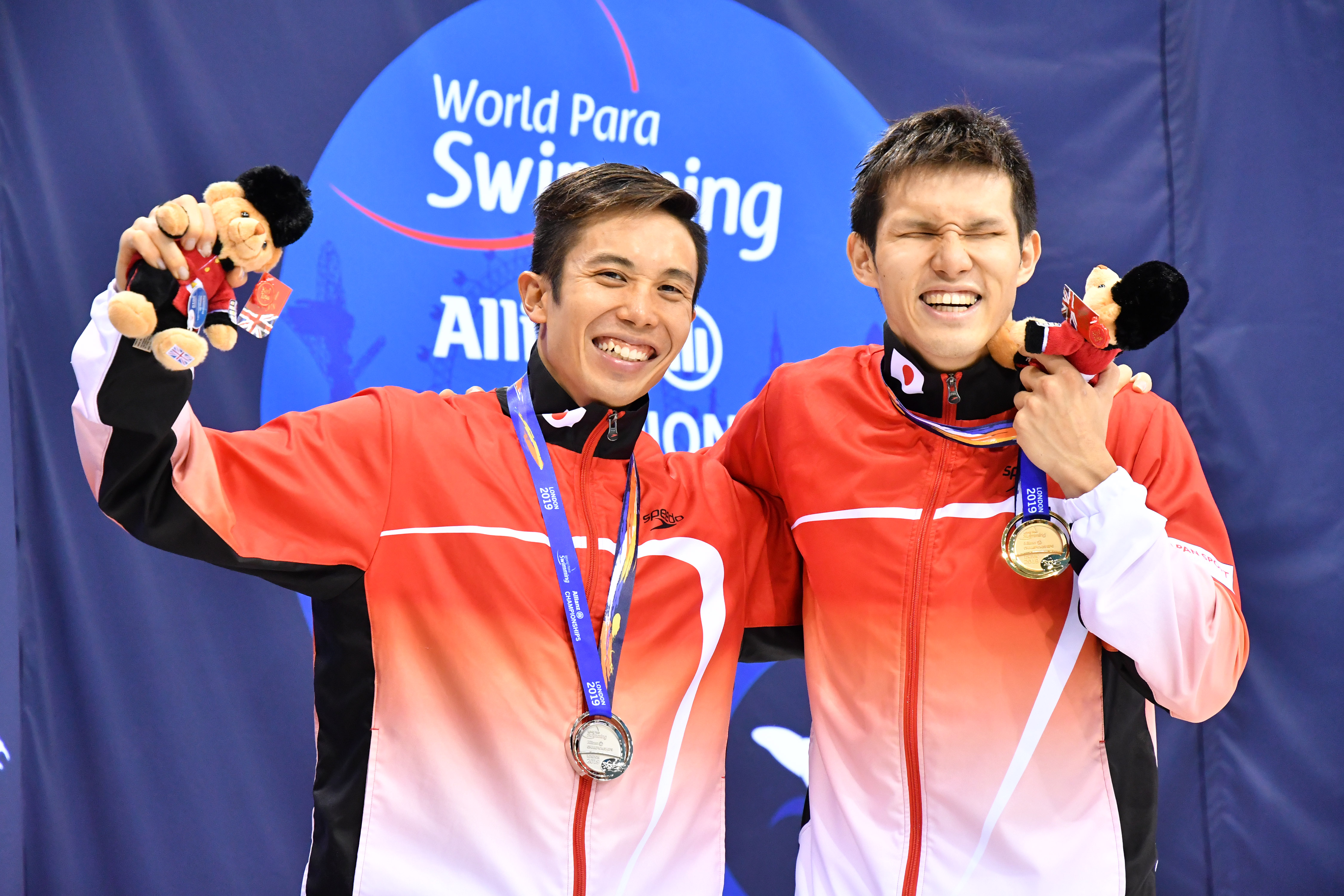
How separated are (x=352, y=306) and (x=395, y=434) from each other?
1197mm

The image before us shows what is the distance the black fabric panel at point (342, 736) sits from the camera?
1.69 metres

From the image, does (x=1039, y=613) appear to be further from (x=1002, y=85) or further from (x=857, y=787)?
(x=1002, y=85)

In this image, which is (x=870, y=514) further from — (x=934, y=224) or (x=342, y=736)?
(x=342, y=736)

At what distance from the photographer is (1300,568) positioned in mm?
3344

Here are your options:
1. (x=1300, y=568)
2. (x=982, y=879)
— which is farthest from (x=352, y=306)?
(x=1300, y=568)

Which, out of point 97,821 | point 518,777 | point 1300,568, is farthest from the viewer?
point 1300,568

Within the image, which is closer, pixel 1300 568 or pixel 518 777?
pixel 518 777

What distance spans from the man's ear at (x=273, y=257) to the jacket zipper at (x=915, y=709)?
1091mm

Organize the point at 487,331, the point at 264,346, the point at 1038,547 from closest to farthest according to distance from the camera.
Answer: the point at 1038,547 → the point at 264,346 → the point at 487,331

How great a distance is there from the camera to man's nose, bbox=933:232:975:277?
1750 mm

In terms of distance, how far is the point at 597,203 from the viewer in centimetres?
190

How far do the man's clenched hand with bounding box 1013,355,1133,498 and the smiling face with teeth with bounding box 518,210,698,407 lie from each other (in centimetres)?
61

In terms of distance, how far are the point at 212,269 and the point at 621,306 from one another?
0.72 m

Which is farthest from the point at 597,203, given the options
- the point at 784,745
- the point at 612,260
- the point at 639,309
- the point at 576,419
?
the point at 784,745
